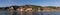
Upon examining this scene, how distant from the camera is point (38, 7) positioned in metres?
2.06

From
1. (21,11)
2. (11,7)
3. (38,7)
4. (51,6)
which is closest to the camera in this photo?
(11,7)

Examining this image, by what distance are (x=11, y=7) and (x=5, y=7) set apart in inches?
5.4

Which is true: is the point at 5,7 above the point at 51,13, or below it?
above

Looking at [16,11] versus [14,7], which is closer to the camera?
[14,7]

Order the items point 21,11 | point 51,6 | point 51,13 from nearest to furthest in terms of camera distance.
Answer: point 21,11, point 51,6, point 51,13

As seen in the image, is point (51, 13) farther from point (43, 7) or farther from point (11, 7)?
point (11, 7)

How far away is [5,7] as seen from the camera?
1.87 m

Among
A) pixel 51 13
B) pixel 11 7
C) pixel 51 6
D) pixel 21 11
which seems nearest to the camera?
pixel 11 7

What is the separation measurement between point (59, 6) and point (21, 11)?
77 centimetres

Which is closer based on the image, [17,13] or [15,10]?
[15,10]

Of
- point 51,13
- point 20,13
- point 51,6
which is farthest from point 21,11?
point 51,13

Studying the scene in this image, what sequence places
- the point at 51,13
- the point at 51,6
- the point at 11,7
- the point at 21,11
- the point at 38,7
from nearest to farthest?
1. the point at 11,7
2. the point at 21,11
3. the point at 38,7
4. the point at 51,6
5. the point at 51,13

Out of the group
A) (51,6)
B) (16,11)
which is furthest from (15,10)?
(51,6)

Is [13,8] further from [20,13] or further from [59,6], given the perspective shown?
[59,6]
